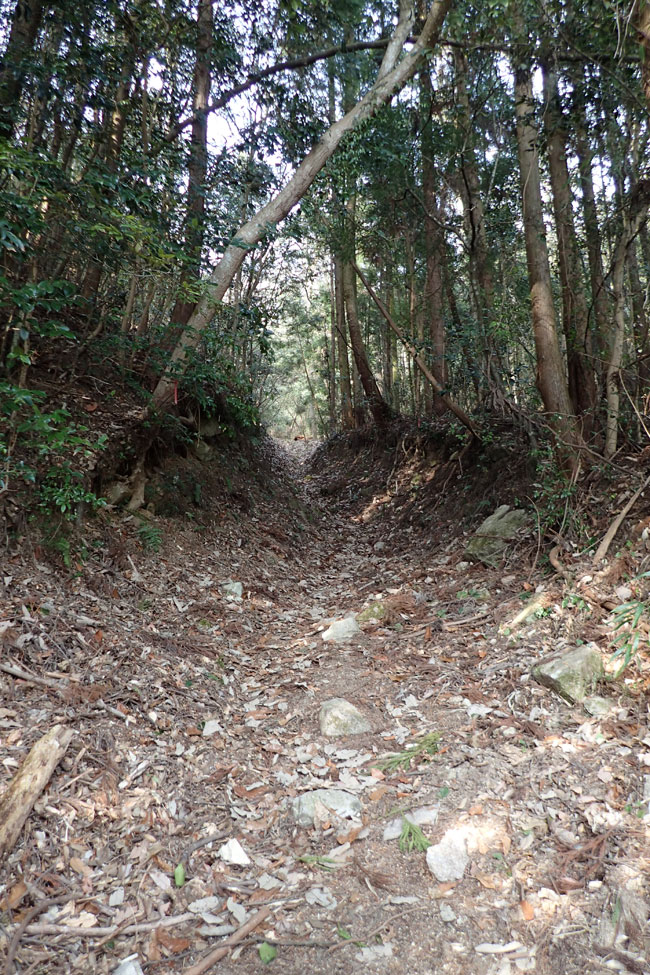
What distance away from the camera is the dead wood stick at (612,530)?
5.23m

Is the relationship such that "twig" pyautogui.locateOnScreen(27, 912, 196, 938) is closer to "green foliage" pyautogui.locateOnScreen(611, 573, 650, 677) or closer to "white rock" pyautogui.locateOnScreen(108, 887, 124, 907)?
"white rock" pyautogui.locateOnScreen(108, 887, 124, 907)

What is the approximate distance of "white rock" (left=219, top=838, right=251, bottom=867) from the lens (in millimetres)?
3021

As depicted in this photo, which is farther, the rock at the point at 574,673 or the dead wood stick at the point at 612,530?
the dead wood stick at the point at 612,530

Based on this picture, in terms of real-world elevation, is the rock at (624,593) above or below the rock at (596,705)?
above

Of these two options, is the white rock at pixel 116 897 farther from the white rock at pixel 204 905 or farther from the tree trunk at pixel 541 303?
the tree trunk at pixel 541 303

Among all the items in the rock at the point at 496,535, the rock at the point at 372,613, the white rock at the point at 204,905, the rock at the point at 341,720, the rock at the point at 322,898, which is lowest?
the rock at the point at 322,898

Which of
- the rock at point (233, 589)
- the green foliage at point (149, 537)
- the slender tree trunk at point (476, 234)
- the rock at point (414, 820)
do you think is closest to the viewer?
the rock at point (414, 820)

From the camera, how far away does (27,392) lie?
13.2 ft

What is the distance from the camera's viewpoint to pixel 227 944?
2504 millimetres

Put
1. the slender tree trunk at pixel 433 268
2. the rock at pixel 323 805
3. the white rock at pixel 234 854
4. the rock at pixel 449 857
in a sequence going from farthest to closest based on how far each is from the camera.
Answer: the slender tree trunk at pixel 433 268, the rock at pixel 323 805, the white rock at pixel 234 854, the rock at pixel 449 857

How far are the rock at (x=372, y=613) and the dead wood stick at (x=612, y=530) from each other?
238cm

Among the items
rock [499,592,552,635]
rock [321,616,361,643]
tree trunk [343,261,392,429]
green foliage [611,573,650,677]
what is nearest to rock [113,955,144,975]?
green foliage [611,573,650,677]

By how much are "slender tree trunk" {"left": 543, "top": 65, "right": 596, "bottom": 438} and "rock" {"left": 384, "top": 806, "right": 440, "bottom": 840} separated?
17.6 feet

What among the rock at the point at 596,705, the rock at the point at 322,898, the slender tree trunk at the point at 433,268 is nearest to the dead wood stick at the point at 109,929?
the rock at the point at 322,898
